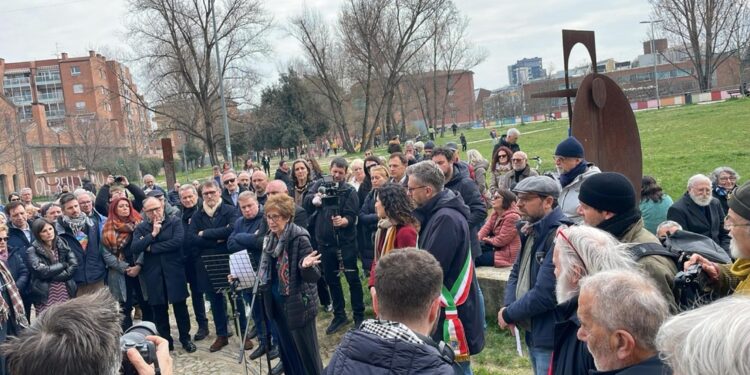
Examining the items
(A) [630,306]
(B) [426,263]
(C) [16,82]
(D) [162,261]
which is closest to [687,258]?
(A) [630,306]

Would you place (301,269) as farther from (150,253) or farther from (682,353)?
(682,353)

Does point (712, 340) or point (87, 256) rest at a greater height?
point (712, 340)

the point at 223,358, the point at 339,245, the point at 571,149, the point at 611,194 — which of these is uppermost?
the point at 571,149

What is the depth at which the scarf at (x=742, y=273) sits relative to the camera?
2438 mm

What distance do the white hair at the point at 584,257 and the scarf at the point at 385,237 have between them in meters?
1.54

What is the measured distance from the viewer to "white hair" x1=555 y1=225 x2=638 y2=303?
259 cm

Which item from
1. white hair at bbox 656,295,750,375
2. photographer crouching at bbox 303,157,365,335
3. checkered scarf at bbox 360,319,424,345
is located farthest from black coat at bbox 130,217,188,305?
white hair at bbox 656,295,750,375

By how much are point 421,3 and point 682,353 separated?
37190 mm

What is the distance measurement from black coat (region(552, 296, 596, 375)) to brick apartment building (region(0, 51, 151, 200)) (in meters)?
21.0

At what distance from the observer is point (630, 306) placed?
2025 millimetres

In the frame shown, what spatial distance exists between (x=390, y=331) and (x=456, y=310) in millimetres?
1879

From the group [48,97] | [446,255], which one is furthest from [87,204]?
[48,97]

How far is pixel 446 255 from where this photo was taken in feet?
12.7

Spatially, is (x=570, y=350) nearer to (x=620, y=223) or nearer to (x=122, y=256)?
(x=620, y=223)
